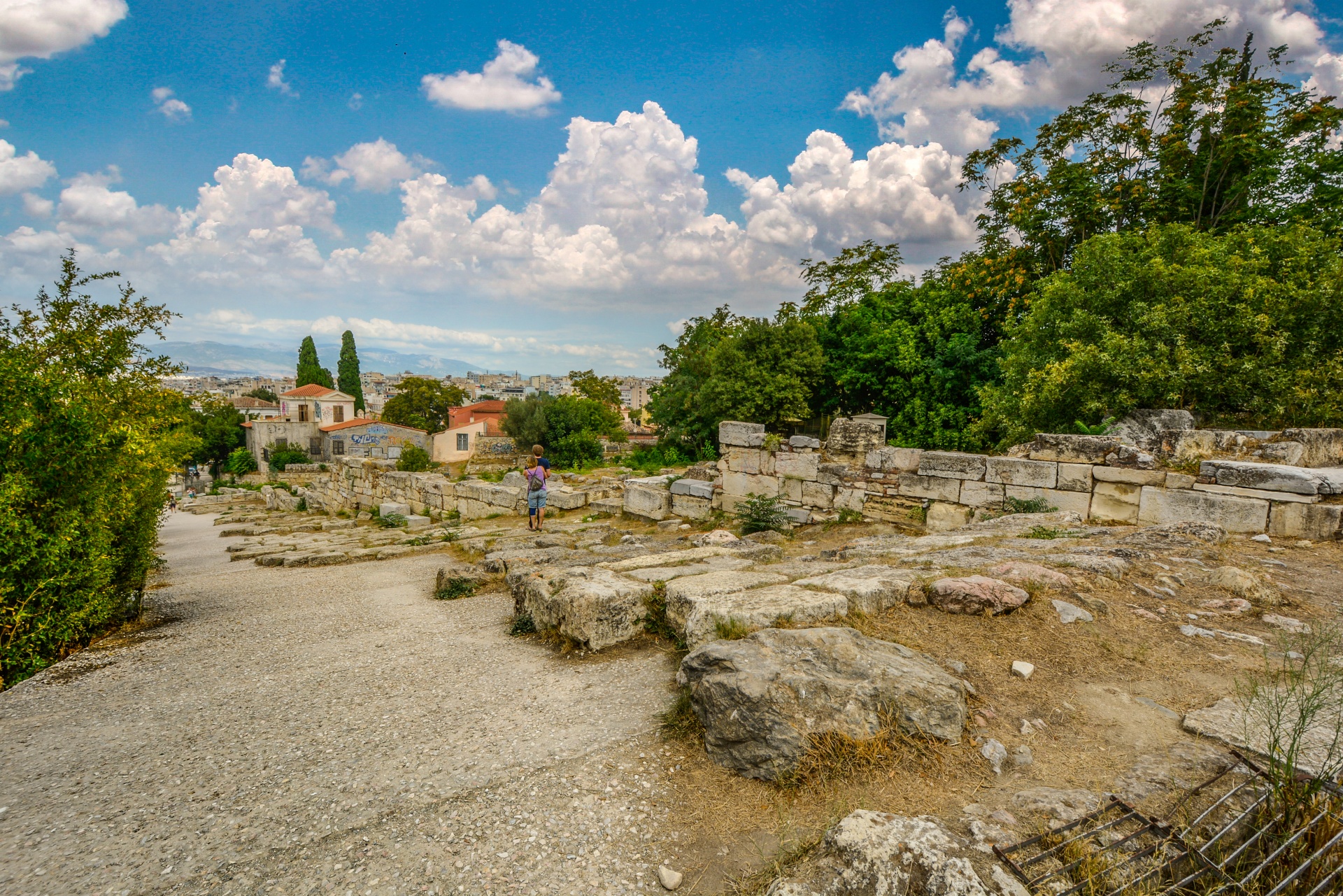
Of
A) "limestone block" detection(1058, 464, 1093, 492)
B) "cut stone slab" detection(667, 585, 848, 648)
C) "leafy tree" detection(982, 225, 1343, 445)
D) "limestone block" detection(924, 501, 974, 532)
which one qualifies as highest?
"leafy tree" detection(982, 225, 1343, 445)

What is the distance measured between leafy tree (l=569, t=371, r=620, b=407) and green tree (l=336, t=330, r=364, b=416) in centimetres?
3048

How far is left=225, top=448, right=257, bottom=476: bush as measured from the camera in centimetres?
5016

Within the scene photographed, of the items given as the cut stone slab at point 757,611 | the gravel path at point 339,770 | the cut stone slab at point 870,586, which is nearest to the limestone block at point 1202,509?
the cut stone slab at point 870,586

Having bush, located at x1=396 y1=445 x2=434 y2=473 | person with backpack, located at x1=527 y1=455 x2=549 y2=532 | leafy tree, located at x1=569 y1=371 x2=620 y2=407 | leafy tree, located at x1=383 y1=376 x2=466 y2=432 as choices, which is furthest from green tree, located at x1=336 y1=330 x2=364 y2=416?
person with backpack, located at x1=527 y1=455 x2=549 y2=532

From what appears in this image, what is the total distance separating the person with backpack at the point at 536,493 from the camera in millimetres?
10773

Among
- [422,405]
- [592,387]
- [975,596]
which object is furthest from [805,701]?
[422,405]

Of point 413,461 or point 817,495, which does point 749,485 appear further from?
point 413,461

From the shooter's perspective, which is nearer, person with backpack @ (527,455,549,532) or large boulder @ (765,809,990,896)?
large boulder @ (765,809,990,896)

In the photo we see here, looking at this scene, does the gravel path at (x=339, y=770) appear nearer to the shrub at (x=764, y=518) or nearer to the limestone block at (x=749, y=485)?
the shrub at (x=764, y=518)

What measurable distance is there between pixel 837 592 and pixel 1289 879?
2.42m

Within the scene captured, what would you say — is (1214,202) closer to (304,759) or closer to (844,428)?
(844,428)

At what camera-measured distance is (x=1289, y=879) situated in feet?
5.63

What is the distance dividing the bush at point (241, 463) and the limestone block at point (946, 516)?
5732cm

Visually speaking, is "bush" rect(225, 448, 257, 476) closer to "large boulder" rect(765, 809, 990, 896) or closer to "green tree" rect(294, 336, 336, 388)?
"green tree" rect(294, 336, 336, 388)
